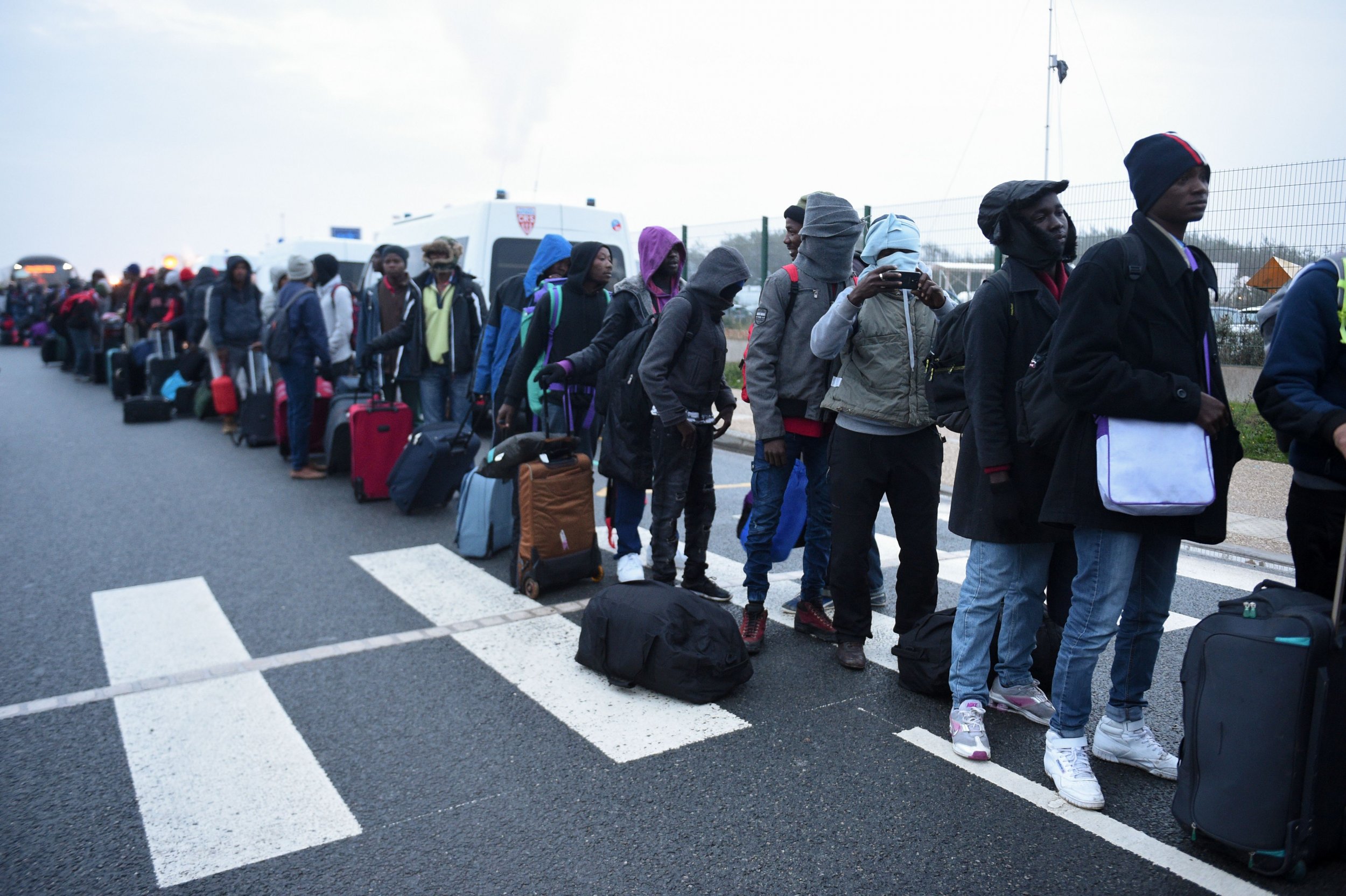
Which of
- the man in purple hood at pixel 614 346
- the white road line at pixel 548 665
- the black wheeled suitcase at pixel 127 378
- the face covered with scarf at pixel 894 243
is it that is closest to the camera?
the white road line at pixel 548 665

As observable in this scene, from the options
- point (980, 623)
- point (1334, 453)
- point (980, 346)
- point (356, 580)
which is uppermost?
point (980, 346)

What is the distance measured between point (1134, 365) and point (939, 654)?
1586 millimetres

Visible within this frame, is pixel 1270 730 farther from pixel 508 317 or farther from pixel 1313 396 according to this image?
pixel 508 317

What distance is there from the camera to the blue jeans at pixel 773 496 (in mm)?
4684

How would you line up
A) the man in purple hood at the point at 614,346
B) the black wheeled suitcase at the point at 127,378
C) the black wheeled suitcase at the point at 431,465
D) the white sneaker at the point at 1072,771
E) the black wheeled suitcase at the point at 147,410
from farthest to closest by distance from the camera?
the black wheeled suitcase at the point at 127,378, the black wheeled suitcase at the point at 147,410, the black wheeled suitcase at the point at 431,465, the man in purple hood at the point at 614,346, the white sneaker at the point at 1072,771

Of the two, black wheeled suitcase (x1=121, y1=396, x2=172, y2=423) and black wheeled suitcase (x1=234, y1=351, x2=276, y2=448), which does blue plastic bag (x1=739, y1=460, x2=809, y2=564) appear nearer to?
black wheeled suitcase (x1=234, y1=351, x2=276, y2=448)

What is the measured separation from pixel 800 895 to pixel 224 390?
1123 centimetres

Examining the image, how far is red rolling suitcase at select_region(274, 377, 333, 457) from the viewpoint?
391 inches

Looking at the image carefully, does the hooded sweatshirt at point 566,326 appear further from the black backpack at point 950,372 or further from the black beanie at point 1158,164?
the black beanie at point 1158,164

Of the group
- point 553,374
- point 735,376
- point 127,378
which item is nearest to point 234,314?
point 127,378

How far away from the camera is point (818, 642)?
4789mm

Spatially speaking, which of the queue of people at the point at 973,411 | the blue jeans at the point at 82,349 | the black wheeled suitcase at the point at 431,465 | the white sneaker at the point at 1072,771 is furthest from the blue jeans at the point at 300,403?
the blue jeans at the point at 82,349

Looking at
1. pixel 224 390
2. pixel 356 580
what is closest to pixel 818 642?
pixel 356 580

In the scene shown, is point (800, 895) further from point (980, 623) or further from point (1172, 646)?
point (1172, 646)
